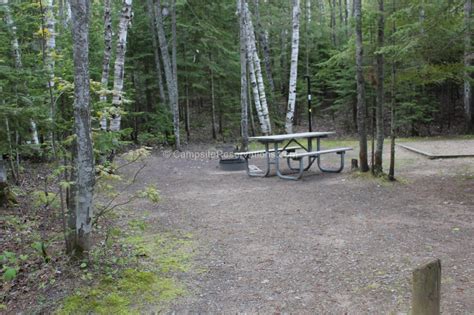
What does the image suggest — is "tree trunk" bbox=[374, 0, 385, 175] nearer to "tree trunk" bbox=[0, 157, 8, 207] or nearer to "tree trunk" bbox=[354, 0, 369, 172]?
"tree trunk" bbox=[354, 0, 369, 172]

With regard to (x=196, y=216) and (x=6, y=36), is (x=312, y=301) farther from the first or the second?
(x=6, y=36)

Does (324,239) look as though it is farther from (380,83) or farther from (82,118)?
(380,83)

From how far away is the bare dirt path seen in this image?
10.8ft

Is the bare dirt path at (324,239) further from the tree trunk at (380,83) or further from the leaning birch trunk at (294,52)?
the leaning birch trunk at (294,52)

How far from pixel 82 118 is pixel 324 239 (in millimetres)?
3005

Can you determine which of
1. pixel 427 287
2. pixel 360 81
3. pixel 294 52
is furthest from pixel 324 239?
pixel 294 52

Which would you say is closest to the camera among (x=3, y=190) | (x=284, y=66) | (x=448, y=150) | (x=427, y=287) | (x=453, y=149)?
(x=427, y=287)

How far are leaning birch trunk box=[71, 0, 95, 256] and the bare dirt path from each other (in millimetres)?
1175

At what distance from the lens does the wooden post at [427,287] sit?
2.12m

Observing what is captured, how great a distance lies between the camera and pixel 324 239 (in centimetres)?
472

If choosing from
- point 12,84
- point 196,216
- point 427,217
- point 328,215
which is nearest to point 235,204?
point 196,216

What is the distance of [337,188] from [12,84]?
5.99 meters

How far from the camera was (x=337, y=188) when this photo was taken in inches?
295

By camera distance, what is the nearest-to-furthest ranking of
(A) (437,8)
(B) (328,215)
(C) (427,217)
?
(C) (427,217) → (B) (328,215) → (A) (437,8)
